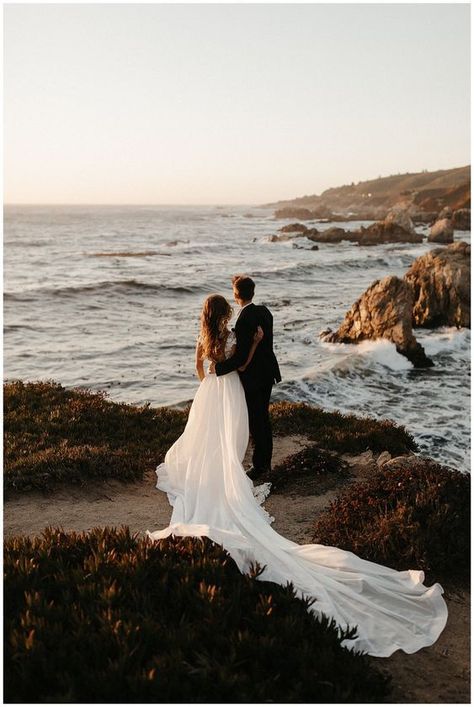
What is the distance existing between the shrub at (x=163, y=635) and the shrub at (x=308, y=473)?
387 cm

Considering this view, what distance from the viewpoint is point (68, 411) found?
1209cm

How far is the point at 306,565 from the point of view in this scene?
5.77 metres

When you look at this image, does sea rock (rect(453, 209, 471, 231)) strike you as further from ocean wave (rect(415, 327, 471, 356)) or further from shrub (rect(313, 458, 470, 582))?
shrub (rect(313, 458, 470, 582))

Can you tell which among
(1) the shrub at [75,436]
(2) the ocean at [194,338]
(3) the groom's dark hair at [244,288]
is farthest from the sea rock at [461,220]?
(3) the groom's dark hair at [244,288]

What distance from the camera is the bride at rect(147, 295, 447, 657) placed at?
17.1 ft

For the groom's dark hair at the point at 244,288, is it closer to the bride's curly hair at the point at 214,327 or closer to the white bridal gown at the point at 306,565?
the bride's curly hair at the point at 214,327

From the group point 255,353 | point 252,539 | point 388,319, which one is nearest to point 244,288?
point 255,353

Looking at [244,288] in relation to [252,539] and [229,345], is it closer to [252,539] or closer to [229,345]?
[229,345]

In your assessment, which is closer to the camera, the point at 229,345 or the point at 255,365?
the point at 229,345

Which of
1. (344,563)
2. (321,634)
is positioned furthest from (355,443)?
(321,634)

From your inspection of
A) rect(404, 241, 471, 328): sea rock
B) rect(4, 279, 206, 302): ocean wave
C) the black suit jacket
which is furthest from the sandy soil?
rect(4, 279, 206, 302): ocean wave

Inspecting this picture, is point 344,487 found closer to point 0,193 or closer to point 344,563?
point 344,563

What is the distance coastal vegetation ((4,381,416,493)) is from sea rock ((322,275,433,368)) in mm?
9176

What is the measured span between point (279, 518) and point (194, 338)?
58.0 feet
